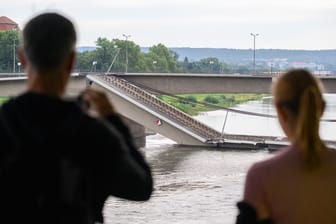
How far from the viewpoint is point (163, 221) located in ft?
34.6

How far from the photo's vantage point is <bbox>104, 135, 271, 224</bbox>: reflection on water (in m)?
11.0

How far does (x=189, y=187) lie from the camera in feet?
45.0

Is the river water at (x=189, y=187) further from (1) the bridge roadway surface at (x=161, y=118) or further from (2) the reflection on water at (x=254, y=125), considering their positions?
(2) the reflection on water at (x=254, y=125)

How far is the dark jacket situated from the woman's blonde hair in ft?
1.13

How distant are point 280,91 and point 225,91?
70.2ft

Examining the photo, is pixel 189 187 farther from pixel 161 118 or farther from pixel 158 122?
pixel 158 122

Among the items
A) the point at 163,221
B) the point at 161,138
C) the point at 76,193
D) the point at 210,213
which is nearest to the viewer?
the point at 76,193

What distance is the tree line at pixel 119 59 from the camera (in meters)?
27.6

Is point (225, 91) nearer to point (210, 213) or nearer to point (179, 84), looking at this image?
point (179, 84)

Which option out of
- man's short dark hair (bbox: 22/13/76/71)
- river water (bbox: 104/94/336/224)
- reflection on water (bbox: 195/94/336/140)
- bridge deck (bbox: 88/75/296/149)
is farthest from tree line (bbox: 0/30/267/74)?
man's short dark hair (bbox: 22/13/76/71)

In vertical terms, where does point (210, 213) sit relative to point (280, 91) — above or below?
→ below

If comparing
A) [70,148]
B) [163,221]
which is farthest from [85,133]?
[163,221]

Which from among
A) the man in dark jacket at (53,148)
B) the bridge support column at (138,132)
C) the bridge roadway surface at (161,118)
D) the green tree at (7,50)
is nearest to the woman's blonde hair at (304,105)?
the man in dark jacket at (53,148)

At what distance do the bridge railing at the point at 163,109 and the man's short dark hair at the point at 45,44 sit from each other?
66.6 feet
